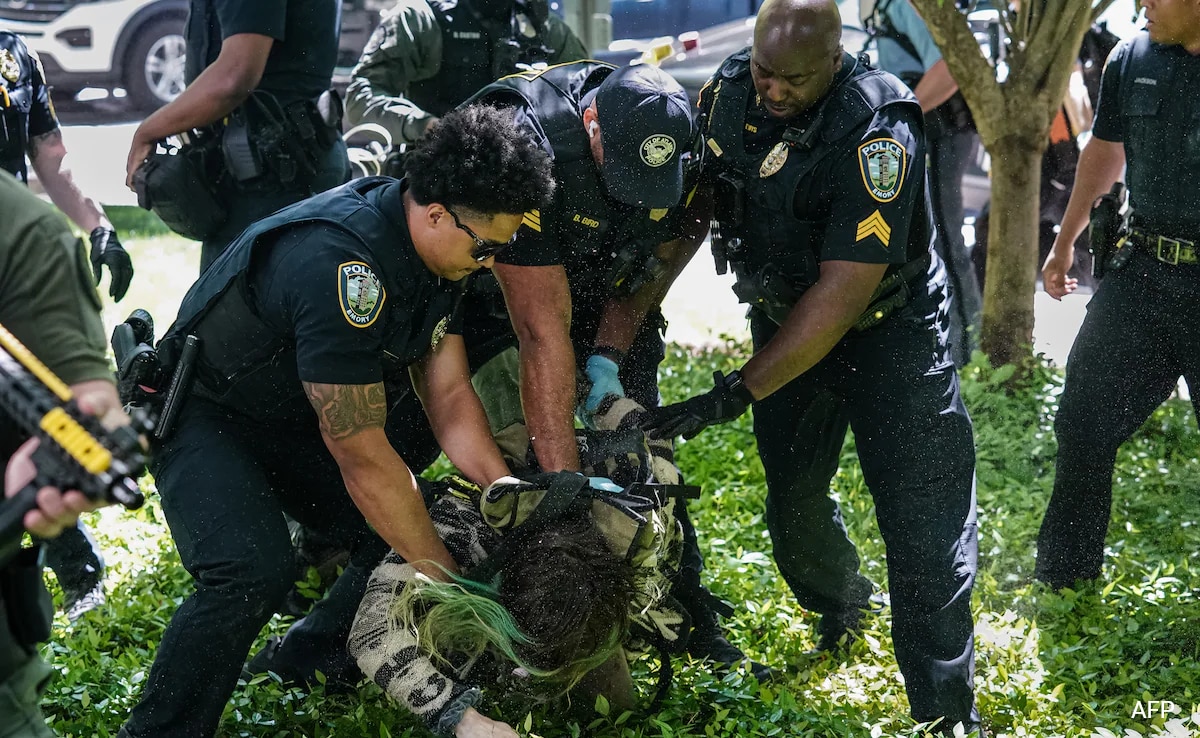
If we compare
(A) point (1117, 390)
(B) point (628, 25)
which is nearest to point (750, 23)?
(B) point (628, 25)

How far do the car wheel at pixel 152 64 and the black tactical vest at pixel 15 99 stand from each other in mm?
5849

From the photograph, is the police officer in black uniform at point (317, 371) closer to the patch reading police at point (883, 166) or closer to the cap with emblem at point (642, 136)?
the cap with emblem at point (642, 136)

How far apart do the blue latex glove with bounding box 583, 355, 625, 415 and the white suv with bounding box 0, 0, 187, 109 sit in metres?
7.77

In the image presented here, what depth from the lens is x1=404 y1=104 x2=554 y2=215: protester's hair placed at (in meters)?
2.90

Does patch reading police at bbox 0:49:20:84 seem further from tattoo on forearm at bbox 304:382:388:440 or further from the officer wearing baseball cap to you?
tattoo on forearm at bbox 304:382:388:440

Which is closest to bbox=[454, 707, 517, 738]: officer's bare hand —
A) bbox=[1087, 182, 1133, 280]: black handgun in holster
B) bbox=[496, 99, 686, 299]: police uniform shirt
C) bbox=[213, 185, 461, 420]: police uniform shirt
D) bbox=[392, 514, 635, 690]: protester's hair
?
bbox=[392, 514, 635, 690]: protester's hair

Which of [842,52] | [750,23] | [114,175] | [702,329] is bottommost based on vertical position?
[702,329]

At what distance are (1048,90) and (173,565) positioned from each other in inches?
179

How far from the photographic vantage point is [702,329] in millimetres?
8016

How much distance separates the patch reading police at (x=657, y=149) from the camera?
3.24 m

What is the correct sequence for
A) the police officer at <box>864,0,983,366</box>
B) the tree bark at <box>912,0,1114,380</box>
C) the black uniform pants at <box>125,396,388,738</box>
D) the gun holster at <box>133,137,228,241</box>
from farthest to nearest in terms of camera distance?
the police officer at <box>864,0,983,366</box> → the tree bark at <box>912,0,1114,380</box> → the gun holster at <box>133,137,228,241</box> → the black uniform pants at <box>125,396,388,738</box>

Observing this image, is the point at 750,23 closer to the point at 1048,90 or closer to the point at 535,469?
the point at 1048,90

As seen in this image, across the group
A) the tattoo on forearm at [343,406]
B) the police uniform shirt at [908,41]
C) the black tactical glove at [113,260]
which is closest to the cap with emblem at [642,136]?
the tattoo on forearm at [343,406]

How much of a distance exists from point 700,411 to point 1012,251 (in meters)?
3.26
